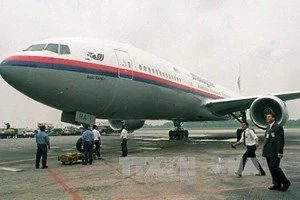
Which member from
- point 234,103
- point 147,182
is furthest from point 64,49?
point 234,103

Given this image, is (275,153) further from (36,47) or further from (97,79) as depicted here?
(36,47)

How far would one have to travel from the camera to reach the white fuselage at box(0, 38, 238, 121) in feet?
36.8

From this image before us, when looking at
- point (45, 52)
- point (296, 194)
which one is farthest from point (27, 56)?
point (296, 194)

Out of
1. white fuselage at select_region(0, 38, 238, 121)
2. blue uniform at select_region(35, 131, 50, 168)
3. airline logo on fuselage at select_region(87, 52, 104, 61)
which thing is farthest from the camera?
airline logo on fuselage at select_region(87, 52, 104, 61)

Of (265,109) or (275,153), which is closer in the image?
(275,153)

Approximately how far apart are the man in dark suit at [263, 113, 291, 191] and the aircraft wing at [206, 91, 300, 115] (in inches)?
513

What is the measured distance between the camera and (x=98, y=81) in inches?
502

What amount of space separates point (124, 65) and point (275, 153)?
28.9 ft

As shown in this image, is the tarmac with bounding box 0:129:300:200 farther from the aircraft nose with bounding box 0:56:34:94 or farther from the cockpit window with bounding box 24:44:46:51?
the cockpit window with bounding box 24:44:46:51

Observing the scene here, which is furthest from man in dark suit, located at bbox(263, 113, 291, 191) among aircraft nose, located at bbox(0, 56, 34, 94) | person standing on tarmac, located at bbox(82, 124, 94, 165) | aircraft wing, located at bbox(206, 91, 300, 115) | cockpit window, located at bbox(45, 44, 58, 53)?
aircraft wing, located at bbox(206, 91, 300, 115)

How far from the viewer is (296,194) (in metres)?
5.95

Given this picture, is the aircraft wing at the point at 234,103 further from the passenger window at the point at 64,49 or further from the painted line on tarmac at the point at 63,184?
the painted line on tarmac at the point at 63,184

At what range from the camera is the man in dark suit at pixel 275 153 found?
6370 millimetres

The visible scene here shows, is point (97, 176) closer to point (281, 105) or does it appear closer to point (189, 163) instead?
point (189, 163)
